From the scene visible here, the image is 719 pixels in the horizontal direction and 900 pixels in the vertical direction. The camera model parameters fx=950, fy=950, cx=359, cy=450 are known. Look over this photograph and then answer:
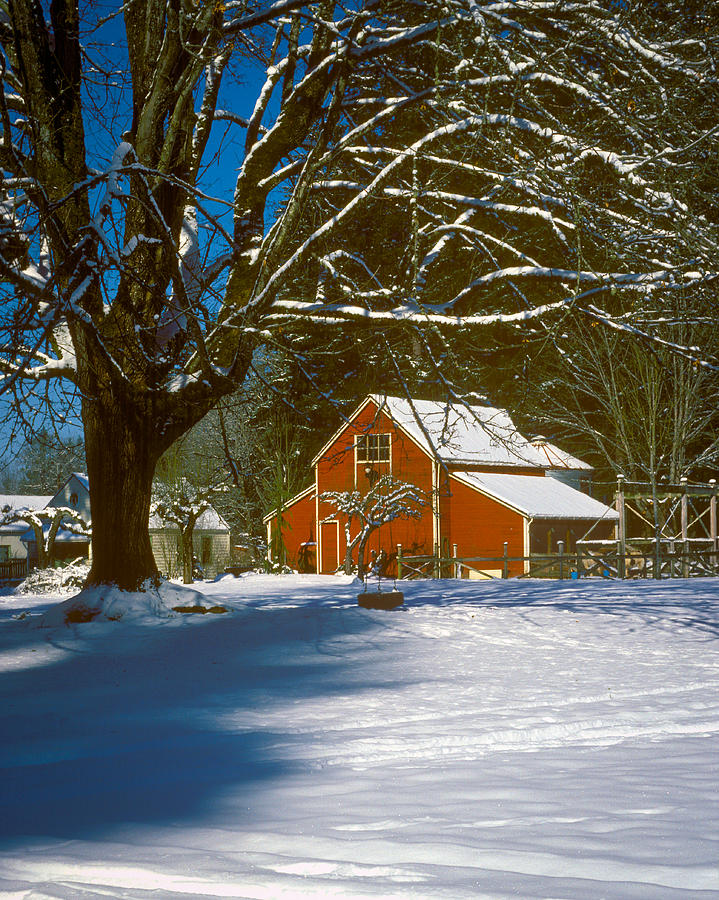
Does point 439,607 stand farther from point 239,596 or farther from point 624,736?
point 624,736

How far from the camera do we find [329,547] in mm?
39125

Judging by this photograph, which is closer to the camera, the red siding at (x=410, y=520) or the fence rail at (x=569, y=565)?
the fence rail at (x=569, y=565)

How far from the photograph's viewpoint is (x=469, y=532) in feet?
118

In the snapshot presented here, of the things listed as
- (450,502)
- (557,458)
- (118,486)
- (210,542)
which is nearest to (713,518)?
(450,502)

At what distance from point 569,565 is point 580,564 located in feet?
Result: 15.2

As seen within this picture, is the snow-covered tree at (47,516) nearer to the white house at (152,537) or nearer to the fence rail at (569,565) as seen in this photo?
the fence rail at (569,565)

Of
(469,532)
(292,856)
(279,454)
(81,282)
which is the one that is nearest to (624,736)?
(292,856)

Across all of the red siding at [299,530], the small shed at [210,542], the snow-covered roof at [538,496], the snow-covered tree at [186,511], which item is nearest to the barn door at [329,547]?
the red siding at [299,530]

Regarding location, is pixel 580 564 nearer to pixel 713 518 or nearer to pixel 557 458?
pixel 713 518

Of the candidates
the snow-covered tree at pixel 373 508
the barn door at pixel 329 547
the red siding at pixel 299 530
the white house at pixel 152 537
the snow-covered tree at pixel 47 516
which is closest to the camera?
the snow-covered tree at pixel 373 508

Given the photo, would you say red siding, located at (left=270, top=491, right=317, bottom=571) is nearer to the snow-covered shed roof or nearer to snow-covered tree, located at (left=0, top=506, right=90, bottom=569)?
snow-covered tree, located at (left=0, top=506, right=90, bottom=569)

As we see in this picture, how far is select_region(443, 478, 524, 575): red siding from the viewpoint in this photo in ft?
115

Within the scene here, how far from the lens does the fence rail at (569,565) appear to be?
2542 centimetres

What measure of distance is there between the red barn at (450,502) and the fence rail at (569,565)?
0.92 metres
